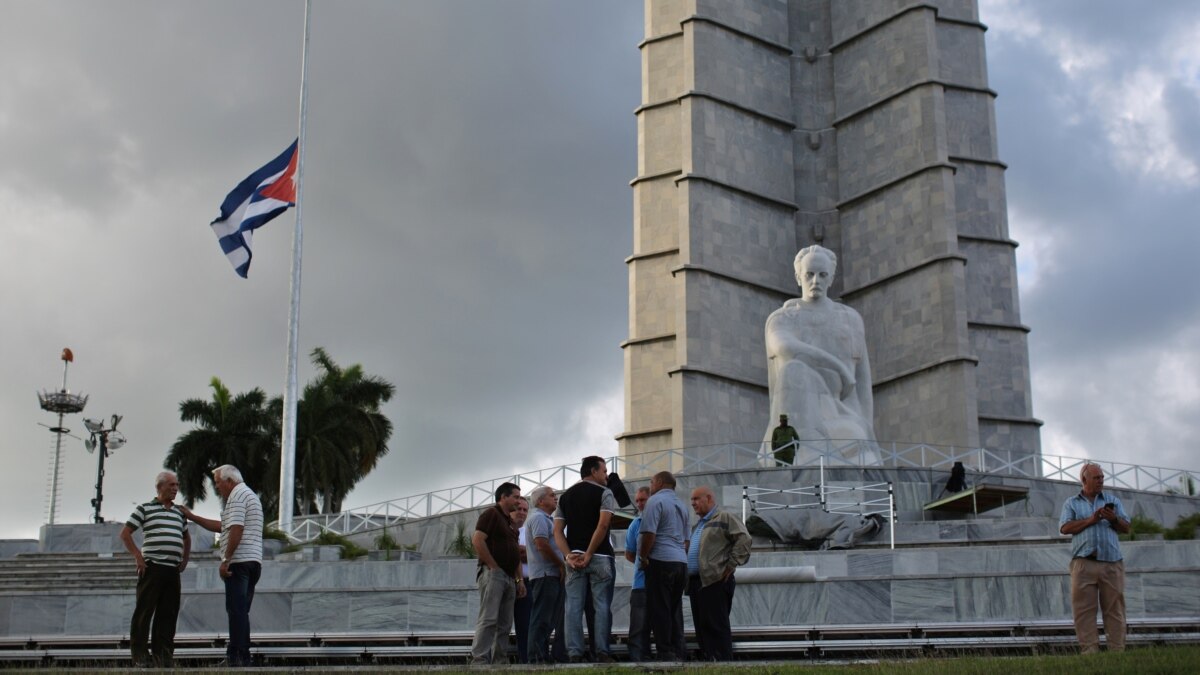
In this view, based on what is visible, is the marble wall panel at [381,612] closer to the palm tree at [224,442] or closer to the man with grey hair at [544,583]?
the man with grey hair at [544,583]

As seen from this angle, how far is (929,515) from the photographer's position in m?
27.5

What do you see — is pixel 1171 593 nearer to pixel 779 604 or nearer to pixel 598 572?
pixel 779 604

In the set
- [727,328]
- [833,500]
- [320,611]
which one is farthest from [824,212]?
[320,611]

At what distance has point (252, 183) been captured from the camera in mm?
27359

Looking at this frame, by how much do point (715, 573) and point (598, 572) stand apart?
0.86 meters

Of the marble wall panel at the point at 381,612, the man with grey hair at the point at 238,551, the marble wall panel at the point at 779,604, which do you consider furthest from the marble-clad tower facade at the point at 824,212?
the man with grey hair at the point at 238,551

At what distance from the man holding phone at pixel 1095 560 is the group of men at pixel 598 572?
2.30 meters

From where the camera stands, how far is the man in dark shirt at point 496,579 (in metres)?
11.6

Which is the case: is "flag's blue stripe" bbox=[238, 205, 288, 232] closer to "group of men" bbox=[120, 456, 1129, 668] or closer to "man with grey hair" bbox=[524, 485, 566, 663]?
"group of men" bbox=[120, 456, 1129, 668]

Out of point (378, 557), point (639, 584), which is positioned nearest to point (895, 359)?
point (378, 557)

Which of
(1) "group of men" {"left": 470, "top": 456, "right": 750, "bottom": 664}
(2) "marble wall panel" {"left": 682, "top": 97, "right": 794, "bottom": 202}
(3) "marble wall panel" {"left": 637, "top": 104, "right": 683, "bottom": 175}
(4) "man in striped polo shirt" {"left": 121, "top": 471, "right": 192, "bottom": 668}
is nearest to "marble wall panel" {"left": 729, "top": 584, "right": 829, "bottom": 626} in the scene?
(1) "group of men" {"left": 470, "top": 456, "right": 750, "bottom": 664}

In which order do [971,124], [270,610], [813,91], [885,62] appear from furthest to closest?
[813,91] → [885,62] → [971,124] → [270,610]

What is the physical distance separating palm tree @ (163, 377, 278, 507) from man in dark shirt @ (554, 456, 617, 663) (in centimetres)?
3236

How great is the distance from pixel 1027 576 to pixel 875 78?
29.4m
